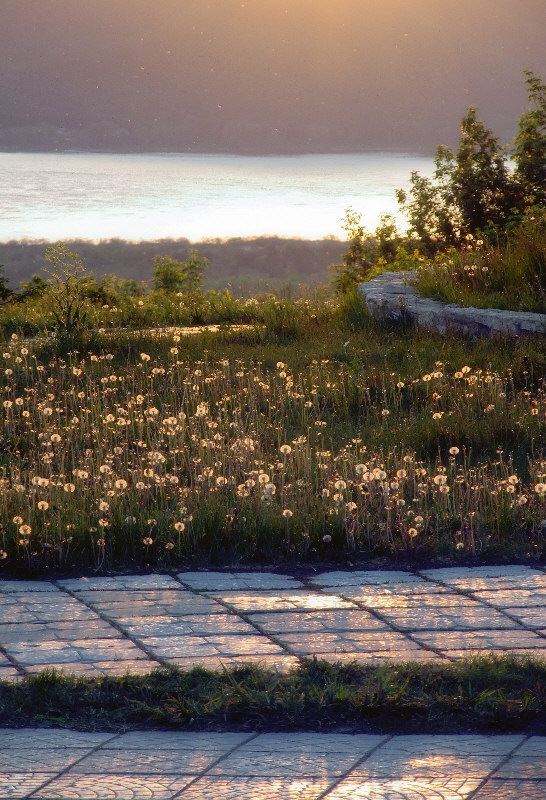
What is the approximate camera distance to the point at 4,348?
9.98 metres

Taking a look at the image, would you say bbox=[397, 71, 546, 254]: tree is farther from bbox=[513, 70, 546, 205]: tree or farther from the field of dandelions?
the field of dandelions

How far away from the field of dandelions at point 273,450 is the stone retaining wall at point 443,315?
0.26 m

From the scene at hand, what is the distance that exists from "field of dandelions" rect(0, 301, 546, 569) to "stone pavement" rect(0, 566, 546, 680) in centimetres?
39

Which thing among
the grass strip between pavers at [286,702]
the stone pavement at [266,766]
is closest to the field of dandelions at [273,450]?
the grass strip between pavers at [286,702]

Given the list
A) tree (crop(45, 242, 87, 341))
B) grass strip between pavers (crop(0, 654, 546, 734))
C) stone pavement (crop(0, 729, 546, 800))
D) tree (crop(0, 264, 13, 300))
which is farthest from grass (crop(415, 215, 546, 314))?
stone pavement (crop(0, 729, 546, 800))

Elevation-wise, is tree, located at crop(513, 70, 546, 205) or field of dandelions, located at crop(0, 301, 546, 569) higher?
tree, located at crop(513, 70, 546, 205)

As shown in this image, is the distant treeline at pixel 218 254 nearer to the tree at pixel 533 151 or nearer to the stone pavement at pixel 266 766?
the tree at pixel 533 151

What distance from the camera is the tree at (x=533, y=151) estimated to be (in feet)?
54.1

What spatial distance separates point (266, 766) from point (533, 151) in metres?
15.7

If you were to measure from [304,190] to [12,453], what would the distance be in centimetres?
1845

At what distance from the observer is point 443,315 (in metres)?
10.3

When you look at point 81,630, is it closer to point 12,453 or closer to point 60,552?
point 60,552

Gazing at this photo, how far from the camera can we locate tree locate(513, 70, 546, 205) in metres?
16.5

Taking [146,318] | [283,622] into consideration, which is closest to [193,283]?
[146,318]
